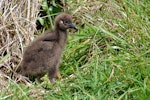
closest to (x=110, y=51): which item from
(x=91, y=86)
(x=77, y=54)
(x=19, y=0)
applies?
(x=77, y=54)

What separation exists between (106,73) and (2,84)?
0.90 m

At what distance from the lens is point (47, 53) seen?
6008mm

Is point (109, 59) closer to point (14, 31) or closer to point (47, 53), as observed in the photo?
point (47, 53)

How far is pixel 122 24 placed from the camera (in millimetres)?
6621

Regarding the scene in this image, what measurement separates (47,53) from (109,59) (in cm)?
55

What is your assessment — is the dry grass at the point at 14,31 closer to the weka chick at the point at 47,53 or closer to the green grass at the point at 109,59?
the weka chick at the point at 47,53

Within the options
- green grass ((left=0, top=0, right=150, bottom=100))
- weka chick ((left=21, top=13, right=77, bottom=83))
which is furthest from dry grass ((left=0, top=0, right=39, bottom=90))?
green grass ((left=0, top=0, right=150, bottom=100))

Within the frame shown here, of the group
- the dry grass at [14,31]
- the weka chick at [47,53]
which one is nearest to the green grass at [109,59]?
the weka chick at [47,53]

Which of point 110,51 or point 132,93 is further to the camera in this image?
point 110,51

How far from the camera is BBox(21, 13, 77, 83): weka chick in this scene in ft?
19.6

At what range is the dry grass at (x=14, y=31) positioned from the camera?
6.21 m

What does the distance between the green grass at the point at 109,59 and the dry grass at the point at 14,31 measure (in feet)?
1.34

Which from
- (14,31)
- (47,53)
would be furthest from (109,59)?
(14,31)

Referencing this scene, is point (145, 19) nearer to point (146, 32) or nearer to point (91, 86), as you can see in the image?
point (146, 32)
